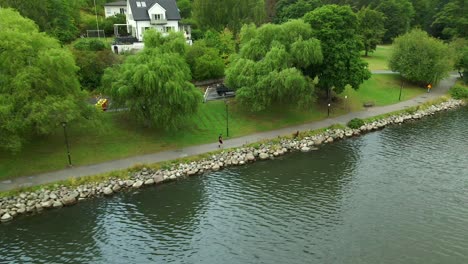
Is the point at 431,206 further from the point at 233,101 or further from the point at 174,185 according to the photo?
the point at 233,101

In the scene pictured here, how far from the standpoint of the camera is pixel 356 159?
35.6 metres

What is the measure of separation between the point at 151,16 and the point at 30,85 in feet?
113

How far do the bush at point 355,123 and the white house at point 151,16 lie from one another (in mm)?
29712

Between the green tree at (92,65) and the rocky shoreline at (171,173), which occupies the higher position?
the green tree at (92,65)

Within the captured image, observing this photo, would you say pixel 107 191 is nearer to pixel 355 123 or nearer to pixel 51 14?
pixel 355 123

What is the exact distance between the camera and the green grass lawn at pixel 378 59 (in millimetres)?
65756

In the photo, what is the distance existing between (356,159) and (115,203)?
70.1 feet

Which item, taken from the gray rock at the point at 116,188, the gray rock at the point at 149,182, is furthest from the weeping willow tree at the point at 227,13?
the gray rock at the point at 116,188

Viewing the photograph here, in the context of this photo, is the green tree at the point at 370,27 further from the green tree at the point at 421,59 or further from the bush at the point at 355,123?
the bush at the point at 355,123

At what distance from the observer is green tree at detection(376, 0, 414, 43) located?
260 ft

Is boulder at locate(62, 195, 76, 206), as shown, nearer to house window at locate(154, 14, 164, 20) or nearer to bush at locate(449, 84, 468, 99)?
house window at locate(154, 14, 164, 20)

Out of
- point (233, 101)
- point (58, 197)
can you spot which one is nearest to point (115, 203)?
point (58, 197)

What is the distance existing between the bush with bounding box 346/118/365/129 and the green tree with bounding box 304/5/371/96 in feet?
14.1

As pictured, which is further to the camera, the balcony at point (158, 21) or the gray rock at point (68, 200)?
the balcony at point (158, 21)
